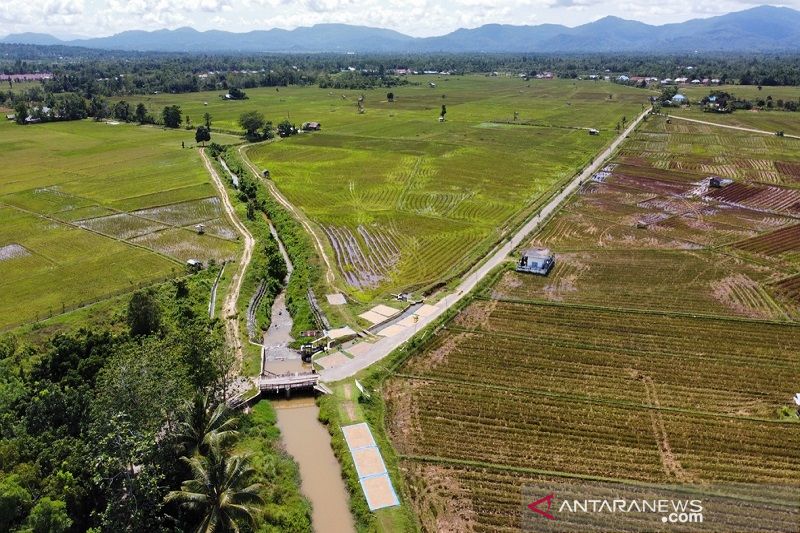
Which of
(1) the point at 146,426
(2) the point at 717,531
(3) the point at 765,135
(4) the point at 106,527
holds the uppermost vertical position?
(3) the point at 765,135

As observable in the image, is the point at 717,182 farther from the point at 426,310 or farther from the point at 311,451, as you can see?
the point at 311,451

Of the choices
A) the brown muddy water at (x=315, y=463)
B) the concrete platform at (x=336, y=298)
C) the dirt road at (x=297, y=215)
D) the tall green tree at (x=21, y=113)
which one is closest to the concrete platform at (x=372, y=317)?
the concrete platform at (x=336, y=298)

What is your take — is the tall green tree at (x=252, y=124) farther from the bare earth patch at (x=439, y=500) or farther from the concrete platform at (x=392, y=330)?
the bare earth patch at (x=439, y=500)

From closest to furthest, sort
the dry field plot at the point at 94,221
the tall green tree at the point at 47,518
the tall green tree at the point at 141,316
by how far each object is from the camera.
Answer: the tall green tree at the point at 47,518, the tall green tree at the point at 141,316, the dry field plot at the point at 94,221

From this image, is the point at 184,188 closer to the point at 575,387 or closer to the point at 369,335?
the point at 369,335

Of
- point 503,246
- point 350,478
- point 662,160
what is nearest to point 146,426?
point 350,478

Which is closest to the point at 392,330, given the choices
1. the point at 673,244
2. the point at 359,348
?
the point at 359,348

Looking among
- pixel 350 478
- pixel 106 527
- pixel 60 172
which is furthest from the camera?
pixel 60 172
